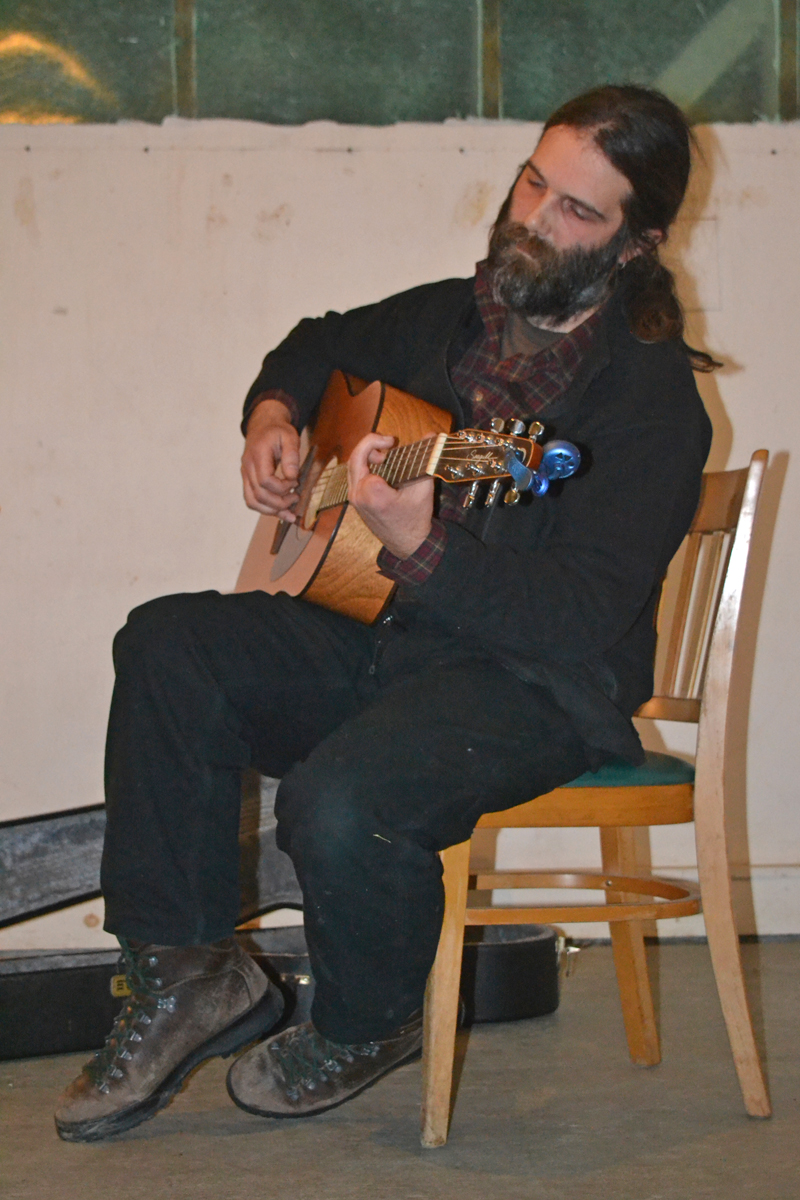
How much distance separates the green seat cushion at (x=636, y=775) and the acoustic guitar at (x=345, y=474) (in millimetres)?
379

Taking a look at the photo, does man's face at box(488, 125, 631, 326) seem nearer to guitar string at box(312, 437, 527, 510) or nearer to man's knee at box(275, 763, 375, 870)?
guitar string at box(312, 437, 527, 510)

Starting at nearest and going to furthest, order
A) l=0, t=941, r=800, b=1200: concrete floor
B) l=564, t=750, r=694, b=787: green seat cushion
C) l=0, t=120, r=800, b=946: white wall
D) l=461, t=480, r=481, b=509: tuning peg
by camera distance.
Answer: l=0, t=941, r=800, b=1200: concrete floor
l=461, t=480, r=481, b=509: tuning peg
l=564, t=750, r=694, b=787: green seat cushion
l=0, t=120, r=800, b=946: white wall

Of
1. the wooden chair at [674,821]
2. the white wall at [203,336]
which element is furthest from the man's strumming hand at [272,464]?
the white wall at [203,336]

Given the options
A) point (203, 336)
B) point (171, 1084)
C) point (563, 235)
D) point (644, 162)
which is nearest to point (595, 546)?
point (563, 235)

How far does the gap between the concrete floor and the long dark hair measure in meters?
1.07

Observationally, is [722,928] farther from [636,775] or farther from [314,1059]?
[314,1059]

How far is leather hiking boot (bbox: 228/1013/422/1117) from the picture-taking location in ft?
4.40

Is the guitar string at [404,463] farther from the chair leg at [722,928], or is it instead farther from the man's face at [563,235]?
the chair leg at [722,928]

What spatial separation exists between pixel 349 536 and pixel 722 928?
762 millimetres

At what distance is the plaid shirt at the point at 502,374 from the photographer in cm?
148

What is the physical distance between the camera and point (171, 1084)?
1.31m

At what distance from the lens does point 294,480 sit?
170cm

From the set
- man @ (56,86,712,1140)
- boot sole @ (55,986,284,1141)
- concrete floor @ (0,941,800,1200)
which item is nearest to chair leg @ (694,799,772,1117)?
concrete floor @ (0,941,800,1200)

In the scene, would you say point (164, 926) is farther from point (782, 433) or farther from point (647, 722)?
point (782, 433)
